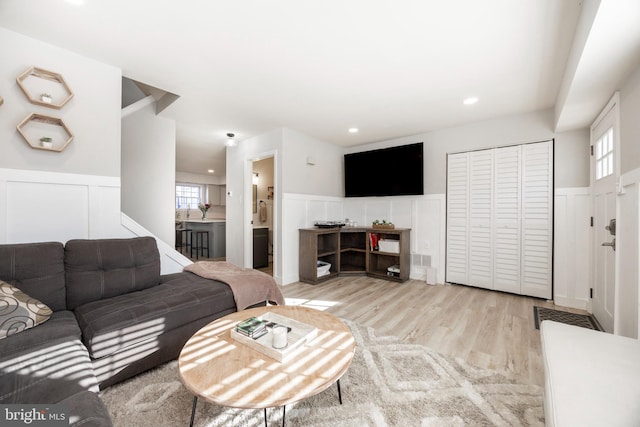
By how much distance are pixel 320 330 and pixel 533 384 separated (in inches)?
54.6

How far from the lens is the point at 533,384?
160 cm

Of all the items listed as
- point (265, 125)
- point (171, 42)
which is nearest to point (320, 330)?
point (171, 42)

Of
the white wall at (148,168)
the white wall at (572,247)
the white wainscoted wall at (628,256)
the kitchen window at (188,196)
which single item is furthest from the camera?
the kitchen window at (188,196)

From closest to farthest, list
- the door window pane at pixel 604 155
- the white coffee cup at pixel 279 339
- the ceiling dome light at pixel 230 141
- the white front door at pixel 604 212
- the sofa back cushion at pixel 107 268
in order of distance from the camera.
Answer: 1. the white coffee cup at pixel 279 339
2. the sofa back cushion at pixel 107 268
3. the white front door at pixel 604 212
4. the door window pane at pixel 604 155
5. the ceiling dome light at pixel 230 141

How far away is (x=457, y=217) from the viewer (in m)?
3.78

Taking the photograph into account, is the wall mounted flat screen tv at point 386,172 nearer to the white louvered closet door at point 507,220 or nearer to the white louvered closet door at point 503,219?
the white louvered closet door at point 503,219

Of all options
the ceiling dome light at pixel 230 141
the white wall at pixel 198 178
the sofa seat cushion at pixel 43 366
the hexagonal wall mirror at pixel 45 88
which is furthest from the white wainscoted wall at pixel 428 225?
the white wall at pixel 198 178

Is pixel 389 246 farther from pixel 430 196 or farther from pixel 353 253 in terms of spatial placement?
pixel 430 196

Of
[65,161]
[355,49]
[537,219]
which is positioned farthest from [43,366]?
[537,219]

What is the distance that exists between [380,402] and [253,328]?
831 millimetres

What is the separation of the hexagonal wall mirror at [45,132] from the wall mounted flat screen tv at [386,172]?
3743mm

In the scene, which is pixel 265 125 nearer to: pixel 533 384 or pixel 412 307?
pixel 412 307

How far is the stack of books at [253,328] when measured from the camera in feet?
4.46

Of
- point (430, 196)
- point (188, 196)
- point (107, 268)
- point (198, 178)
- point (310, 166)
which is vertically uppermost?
point (198, 178)
